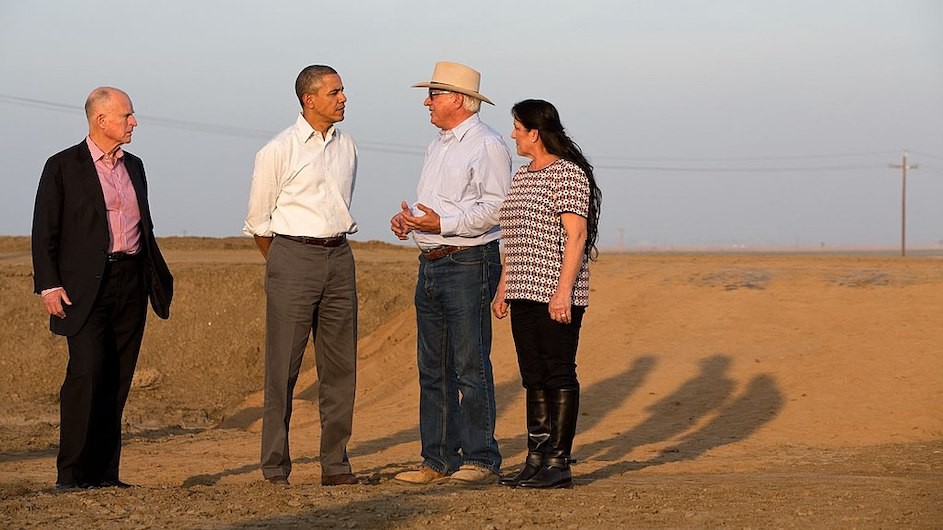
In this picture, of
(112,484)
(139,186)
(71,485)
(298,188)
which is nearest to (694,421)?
(298,188)

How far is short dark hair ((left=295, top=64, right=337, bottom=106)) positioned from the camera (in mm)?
6617

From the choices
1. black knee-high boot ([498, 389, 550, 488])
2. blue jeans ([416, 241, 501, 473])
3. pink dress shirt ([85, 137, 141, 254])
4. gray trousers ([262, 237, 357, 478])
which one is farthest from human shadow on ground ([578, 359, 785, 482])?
pink dress shirt ([85, 137, 141, 254])

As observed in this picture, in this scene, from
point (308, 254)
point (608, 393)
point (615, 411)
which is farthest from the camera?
point (608, 393)

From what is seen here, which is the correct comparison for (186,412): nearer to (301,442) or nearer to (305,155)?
(301,442)

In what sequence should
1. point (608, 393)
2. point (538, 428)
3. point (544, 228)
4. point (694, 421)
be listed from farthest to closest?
point (608, 393), point (694, 421), point (538, 428), point (544, 228)

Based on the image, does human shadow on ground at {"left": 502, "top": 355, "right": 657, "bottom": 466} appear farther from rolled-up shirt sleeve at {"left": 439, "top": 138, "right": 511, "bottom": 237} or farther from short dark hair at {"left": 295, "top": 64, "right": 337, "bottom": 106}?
short dark hair at {"left": 295, "top": 64, "right": 337, "bottom": 106}

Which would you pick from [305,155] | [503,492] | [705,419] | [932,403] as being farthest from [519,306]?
[932,403]

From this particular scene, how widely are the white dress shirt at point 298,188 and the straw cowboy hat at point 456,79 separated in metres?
0.70

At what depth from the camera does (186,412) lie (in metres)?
14.3

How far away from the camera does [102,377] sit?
22.0ft

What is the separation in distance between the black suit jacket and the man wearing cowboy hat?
1.59m

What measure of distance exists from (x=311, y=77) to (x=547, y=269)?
1626mm

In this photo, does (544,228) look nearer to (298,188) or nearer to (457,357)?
(457,357)

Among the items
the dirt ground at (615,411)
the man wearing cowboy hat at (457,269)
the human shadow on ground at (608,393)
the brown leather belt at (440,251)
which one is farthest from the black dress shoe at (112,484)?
the human shadow on ground at (608,393)
